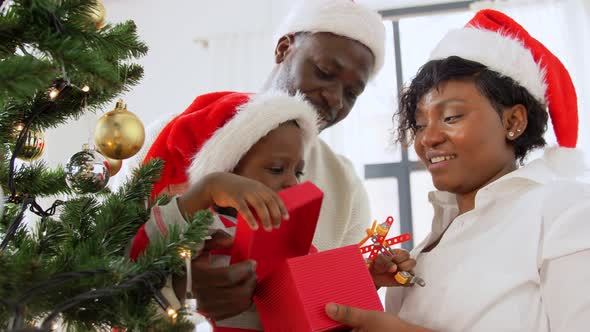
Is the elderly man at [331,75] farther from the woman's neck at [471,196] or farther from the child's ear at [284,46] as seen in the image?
the woman's neck at [471,196]

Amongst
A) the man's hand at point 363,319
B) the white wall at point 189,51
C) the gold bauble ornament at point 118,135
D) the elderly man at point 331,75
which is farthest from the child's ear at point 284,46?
the white wall at point 189,51

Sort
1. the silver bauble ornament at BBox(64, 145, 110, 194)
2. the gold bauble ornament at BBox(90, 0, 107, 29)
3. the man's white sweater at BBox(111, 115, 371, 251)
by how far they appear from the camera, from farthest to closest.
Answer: the man's white sweater at BBox(111, 115, 371, 251)
the silver bauble ornament at BBox(64, 145, 110, 194)
the gold bauble ornament at BBox(90, 0, 107, 29)

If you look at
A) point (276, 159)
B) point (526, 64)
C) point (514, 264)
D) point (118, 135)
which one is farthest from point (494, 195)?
point (118, 135)

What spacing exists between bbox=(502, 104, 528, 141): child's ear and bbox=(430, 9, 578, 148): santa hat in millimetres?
55

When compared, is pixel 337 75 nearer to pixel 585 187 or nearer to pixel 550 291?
pixel 585 187

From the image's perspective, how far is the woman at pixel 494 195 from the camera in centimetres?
88

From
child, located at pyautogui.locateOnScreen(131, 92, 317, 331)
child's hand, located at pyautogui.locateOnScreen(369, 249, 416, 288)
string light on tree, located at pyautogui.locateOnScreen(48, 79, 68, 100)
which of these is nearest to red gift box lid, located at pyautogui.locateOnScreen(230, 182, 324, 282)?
child, located at pyautogui.locateOnScreen(131, 92, 317, 331)

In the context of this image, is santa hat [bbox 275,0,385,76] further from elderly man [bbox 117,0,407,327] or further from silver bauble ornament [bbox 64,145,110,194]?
silver bauble ornament [bbox 64,145,110,194]

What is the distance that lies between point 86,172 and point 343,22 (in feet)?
3.04

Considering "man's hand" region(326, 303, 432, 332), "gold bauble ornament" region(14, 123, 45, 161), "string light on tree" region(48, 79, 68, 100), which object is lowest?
→ "man's hand" region(326, 303, 432, 332)

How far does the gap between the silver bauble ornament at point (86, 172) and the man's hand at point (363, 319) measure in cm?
39

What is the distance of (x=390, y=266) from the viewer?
3.45 feet

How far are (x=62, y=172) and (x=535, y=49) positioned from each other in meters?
1.00

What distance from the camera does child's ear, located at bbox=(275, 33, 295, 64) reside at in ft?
5.28
